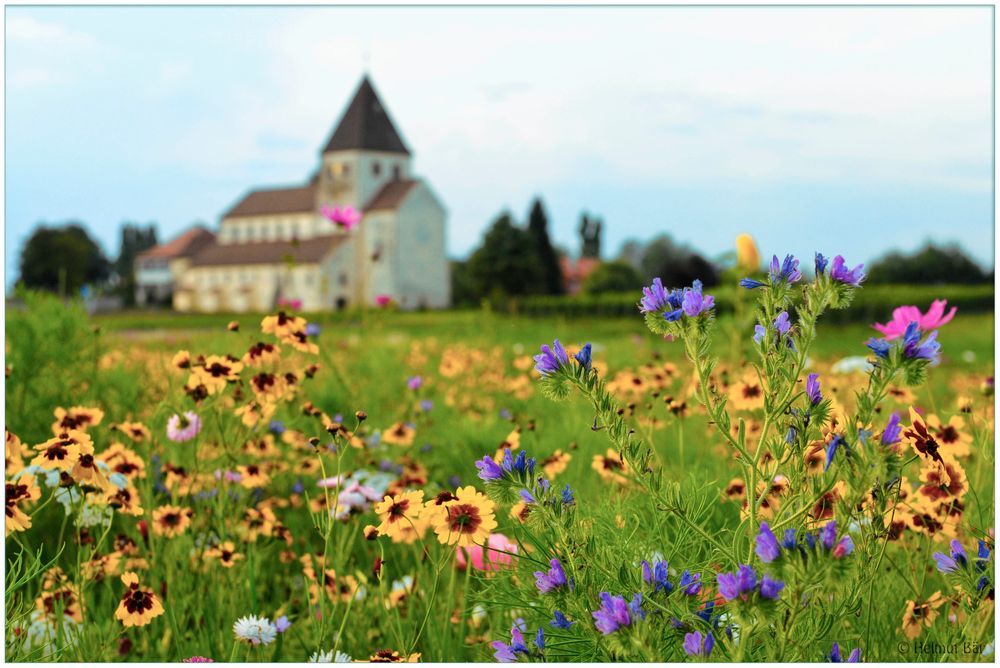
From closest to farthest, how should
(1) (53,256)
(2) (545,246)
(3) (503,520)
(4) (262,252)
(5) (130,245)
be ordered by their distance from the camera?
1. (3) (503,520)
2. (2) (545,246)
3. (4) (262,252)
4. (1) (53,256)
5. (5) (130,245)

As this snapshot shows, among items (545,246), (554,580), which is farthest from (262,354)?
(545,246)

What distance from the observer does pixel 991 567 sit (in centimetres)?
165

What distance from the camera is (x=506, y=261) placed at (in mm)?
47875

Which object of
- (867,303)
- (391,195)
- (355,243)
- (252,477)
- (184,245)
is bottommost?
(252,477)

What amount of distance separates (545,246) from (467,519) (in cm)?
5042

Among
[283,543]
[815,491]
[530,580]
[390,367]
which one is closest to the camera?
[815,491]

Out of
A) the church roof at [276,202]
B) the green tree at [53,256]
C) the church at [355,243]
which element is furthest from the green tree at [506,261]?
the green tree at [53,256]

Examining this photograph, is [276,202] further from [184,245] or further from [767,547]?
[767,547]

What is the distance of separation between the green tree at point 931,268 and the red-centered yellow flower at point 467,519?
42.2 m

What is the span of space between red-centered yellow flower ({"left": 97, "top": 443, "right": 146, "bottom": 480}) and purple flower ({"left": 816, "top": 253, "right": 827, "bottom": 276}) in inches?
80.1

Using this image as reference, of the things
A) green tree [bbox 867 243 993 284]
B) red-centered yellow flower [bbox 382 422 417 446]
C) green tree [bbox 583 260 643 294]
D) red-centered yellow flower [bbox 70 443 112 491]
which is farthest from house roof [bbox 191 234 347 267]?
red-centered yellow flower [bbox 70 443 112 491]

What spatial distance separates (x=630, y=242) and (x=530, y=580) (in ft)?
248

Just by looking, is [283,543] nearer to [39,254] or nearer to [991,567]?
[991,567]

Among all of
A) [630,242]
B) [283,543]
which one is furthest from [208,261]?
[283,543]
